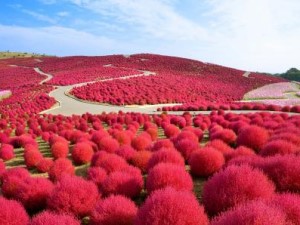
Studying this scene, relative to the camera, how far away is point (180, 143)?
9883 mm

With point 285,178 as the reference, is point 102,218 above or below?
below

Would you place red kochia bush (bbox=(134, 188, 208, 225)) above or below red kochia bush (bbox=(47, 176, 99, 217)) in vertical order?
above

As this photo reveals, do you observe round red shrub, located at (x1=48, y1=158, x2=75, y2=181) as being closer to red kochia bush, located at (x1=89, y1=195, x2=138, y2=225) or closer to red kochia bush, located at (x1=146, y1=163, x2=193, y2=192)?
red kochia bush, located at (x1=146, y1=163, x2=193, y2=192)

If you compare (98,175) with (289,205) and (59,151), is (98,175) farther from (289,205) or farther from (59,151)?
(59,151)

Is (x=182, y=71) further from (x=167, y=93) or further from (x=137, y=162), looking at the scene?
(x=137, y=162)

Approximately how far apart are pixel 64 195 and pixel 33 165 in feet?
18.2

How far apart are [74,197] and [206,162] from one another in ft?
9.80

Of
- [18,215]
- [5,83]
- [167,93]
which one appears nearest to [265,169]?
[18,215]

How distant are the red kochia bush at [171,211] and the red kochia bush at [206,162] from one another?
3571mm

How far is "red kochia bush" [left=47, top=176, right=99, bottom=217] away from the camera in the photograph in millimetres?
6098

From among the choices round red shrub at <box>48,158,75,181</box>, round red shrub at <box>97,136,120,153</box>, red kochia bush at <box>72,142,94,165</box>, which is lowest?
red kochia bush at <box>72,142,94,165</box>

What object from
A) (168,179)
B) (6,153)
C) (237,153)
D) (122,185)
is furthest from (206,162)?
(6,153)

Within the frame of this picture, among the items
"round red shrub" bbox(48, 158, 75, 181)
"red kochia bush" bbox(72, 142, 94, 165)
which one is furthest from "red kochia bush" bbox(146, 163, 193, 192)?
"red kochia bush" bbox(72, 142, 94, 165)

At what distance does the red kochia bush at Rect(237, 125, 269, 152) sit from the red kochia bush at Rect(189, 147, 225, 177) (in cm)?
228
